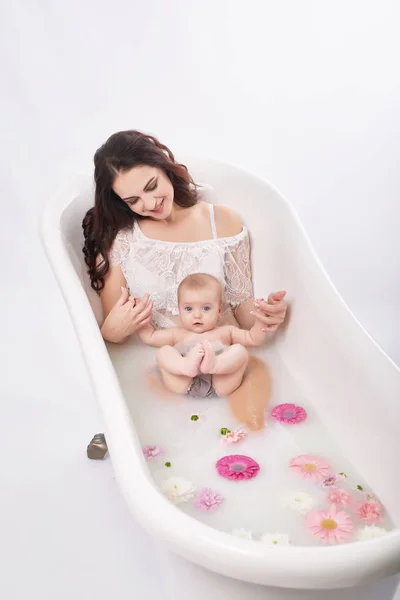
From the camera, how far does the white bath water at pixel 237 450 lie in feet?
5.40

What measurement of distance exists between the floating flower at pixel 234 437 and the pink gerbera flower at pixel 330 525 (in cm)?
29

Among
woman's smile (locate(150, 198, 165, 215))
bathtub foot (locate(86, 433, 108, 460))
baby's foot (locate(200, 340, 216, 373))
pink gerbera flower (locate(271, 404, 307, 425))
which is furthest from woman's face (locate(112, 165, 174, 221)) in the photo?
bathtub foot (locate(86, 433, 108, 460))

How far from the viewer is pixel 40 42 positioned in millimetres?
2707

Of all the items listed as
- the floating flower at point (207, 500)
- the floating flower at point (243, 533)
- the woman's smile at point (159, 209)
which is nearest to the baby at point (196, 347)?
the woman's smile at point (159, 209)

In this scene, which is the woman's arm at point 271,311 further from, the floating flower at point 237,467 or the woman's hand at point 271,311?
the floating flower at point 237,467

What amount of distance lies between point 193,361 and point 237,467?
281 mm

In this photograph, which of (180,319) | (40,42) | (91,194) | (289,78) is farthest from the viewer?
(289,78)

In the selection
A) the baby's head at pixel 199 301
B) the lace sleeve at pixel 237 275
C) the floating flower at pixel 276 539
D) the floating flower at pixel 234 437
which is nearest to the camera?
the floating flower at pixel 276 539

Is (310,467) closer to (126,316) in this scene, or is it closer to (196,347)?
(196,347)

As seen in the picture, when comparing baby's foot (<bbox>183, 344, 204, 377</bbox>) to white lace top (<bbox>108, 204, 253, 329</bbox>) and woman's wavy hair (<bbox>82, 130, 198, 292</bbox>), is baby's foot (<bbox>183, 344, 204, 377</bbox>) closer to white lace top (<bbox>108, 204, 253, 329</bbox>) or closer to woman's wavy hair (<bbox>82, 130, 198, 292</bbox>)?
white lace top (<bbox>108, 204, 253, 329</bbox>)

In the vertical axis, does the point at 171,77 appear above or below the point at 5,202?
above

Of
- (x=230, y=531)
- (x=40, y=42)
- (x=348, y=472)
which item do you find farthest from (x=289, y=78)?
(x=230, y=531)

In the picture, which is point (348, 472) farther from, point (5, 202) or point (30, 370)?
point (5, 202)

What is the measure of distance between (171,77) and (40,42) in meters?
0.44
